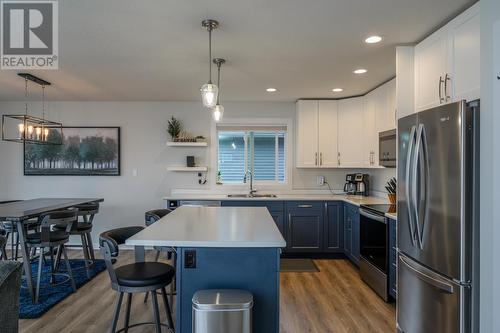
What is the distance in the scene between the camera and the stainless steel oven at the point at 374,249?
10.5 feet

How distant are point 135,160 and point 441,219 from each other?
182 inches

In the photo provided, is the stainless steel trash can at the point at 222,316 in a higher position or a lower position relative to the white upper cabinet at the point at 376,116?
lower

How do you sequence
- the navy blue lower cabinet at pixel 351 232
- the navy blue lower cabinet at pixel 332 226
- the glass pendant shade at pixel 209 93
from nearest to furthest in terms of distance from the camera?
the glass pendant shade at pixel 209 93
the navy blue lower cabinet at pixel 351 232
the navy blue lower cabinet at pixel 332 226

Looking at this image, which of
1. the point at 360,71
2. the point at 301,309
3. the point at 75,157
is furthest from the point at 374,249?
the point at 75,157

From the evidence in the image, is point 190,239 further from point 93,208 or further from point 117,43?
point 93,208

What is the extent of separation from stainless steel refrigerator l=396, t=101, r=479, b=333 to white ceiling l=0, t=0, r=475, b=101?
0.83m

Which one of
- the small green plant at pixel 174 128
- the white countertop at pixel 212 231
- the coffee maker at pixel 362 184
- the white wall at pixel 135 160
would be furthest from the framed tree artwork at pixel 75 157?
the coffee maker at pixel 362 184

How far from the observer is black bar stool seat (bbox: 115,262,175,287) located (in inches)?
81.1

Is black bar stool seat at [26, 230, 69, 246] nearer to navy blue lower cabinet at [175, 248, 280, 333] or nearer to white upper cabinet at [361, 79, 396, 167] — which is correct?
navy blue lower cabinet at [175, 248, 280, 333]

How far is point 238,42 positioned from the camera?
2.85 m

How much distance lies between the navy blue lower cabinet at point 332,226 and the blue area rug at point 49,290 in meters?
3.14

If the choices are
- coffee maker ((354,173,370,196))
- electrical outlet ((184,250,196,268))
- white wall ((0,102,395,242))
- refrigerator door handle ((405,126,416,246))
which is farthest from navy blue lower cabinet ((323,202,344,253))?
electrical outlet ((184,250,196,268))

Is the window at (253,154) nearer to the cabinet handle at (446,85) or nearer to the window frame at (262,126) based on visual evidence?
the window frame at (262,126)

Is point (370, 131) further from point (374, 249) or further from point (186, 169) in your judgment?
point (186, 169)
